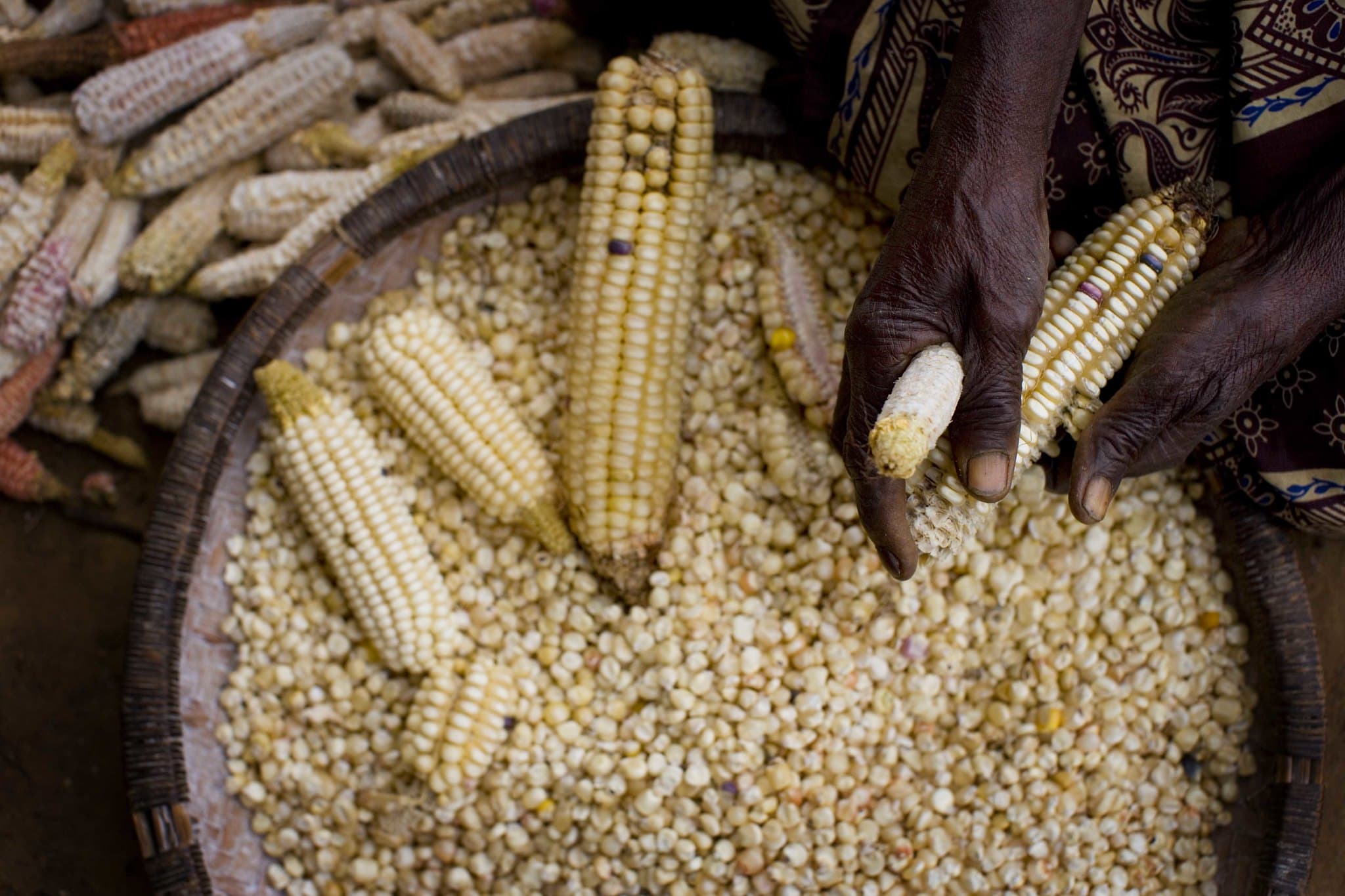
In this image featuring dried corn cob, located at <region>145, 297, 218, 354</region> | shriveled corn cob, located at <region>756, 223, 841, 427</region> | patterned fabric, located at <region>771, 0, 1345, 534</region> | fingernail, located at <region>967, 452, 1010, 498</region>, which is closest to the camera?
fingernail, located at <region>967, 452, 1010, 498</region>

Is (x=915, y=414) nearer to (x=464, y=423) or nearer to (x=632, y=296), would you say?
(x=632, y=296)

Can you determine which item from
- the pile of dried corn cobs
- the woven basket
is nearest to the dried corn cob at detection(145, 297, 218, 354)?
the pile of dried corn cobs

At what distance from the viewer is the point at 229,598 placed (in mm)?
2047

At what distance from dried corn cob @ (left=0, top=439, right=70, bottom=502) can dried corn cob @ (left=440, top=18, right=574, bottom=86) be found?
1.47 m

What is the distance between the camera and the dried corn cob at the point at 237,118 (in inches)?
91.0

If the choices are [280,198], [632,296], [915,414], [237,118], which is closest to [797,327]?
[632,296]

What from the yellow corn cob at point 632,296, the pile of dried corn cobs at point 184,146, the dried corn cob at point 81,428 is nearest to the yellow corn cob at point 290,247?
the pile of dried corn cobs at point 184,146

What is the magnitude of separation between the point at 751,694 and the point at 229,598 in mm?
1127

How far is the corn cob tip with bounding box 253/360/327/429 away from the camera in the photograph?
1872 millimetres

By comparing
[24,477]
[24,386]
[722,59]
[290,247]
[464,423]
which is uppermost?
[722,59]

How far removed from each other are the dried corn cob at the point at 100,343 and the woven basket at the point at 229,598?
2.15ft

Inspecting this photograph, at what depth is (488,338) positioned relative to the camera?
2068 mm

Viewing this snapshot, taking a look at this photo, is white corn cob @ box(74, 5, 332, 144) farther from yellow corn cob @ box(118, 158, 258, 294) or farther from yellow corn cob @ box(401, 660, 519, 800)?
A: yellow corn cob @ box(401, 660, 519, 800)

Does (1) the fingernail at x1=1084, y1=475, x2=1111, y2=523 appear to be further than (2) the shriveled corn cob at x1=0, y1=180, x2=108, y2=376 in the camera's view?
No
